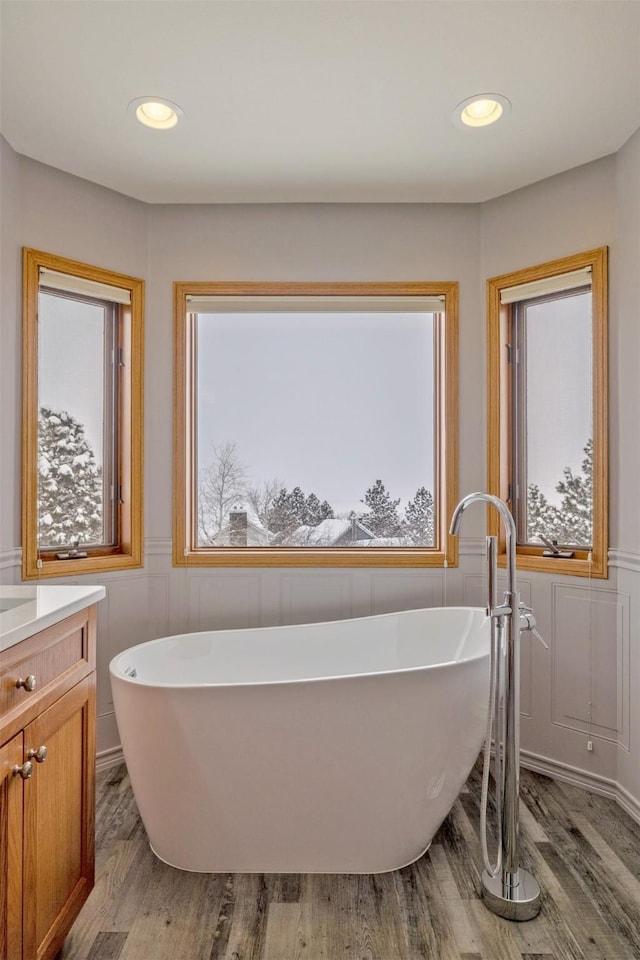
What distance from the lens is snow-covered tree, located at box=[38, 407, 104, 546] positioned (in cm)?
257

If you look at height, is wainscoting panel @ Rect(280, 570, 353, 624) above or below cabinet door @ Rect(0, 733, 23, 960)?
above

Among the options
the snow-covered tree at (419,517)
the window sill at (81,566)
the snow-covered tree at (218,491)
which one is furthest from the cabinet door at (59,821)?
the snow-covered tree at (419,517)

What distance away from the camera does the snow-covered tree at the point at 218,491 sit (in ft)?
9.71

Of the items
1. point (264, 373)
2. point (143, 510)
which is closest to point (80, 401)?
point (143, 510)

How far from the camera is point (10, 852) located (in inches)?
47.3

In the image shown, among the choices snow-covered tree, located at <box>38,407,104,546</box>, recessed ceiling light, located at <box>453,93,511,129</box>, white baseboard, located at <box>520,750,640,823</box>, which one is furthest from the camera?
snow-covered tree, located at <box>38,407,104,546</box>

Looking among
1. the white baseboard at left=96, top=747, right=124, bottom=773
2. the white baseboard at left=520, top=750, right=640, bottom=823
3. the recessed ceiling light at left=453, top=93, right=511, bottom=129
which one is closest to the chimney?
the white baseboard at left=96, top=747, right=124, bottom=773

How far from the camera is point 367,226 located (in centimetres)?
284

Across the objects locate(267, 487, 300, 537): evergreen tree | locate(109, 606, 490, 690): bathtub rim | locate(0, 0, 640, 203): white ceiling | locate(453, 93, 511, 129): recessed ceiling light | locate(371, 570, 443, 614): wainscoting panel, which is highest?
locate(0, 0, 640, 203): white ceiling

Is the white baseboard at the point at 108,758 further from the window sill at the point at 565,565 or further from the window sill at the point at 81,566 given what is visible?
the window sill at the point at 565,565

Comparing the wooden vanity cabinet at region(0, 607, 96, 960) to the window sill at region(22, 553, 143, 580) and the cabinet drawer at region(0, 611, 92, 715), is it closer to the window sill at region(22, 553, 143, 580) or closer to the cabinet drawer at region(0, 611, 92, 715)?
the cabinet drawer at region(0, 611, 92, 715)

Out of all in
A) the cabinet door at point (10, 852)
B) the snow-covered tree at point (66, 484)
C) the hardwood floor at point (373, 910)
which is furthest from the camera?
the snow-covered tree at point (66, 484)

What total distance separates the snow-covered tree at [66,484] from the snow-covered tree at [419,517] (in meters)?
1.49

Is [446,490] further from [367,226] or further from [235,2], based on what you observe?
[235,2]
